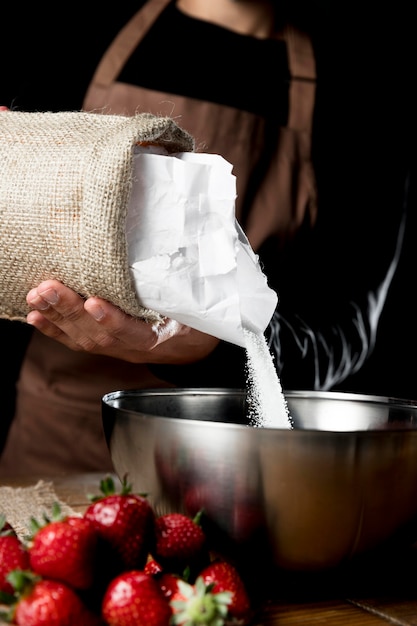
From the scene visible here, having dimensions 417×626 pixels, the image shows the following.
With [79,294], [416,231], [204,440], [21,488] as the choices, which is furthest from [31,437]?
[416,231]

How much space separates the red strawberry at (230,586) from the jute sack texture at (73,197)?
0.28 meters

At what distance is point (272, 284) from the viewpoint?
1380 millimetres

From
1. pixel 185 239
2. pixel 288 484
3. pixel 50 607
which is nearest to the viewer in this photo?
pixel 50 607

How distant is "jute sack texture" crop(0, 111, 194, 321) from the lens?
2.31 ft

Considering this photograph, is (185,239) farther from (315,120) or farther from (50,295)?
(315,120)

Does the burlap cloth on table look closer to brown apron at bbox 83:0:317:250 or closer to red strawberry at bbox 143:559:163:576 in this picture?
red strawberry at bbox 143:559:163:576

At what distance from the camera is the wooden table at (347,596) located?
0.60 meters

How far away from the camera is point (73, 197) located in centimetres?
72

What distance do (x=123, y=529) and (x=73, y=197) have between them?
32 cm

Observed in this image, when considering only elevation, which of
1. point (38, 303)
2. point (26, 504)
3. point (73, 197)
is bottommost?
point (26, 504)

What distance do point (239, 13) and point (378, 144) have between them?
0.37m

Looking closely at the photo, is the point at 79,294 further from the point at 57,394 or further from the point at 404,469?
the point at 57,394

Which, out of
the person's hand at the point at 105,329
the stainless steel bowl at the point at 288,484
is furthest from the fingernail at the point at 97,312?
the stainless steel bowl at the point at 288,484

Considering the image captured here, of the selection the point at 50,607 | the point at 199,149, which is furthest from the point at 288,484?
the point at 199,149
